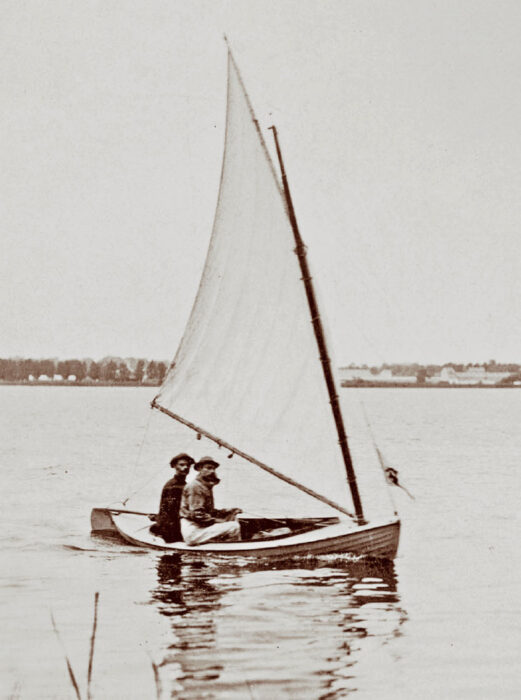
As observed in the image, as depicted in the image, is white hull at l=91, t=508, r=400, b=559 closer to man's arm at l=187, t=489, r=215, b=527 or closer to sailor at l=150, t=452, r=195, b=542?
sailor at l=150, t=452, r=195, b=542

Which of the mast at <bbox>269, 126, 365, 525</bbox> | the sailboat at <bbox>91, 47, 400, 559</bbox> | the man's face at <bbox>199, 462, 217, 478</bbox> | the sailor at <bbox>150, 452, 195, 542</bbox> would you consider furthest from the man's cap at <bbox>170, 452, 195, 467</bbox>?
the mast at <bbox>269, 126, 365, 525</bbox>

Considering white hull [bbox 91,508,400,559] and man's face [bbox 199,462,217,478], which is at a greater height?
man's face [bbox 199,462,217,478]

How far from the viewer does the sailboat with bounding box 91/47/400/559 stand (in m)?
20.0

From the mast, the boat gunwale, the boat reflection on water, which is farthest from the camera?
the mast

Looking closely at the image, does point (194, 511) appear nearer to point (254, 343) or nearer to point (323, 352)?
point (254, 343)

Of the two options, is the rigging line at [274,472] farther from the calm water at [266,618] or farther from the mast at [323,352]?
the calm water at [266,618]

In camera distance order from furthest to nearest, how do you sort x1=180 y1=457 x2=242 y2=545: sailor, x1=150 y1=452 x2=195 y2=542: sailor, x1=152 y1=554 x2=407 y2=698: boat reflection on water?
x1=150 y1=452 x2=195 y2=542: sailor, x1=180 y1=457 x2=242 y2=545: sailor, x1=152 y1=554 x2=407 y2=698: boat reflection on water

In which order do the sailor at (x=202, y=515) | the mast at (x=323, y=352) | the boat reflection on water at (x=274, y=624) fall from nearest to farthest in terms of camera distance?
1. the boat reflection on water at (x=274, y=624)
2. the sailor at (x=202, y=515)
3. the mast at (x=323, y=352)

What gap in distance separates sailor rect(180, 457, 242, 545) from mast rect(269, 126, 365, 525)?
208 cm

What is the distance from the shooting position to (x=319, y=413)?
20.4 metres

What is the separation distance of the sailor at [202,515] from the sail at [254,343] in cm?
142

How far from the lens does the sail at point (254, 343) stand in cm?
2042

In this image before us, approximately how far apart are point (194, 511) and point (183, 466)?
84 cm

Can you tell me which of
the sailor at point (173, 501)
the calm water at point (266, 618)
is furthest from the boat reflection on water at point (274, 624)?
the sailor at point (173, 501)
